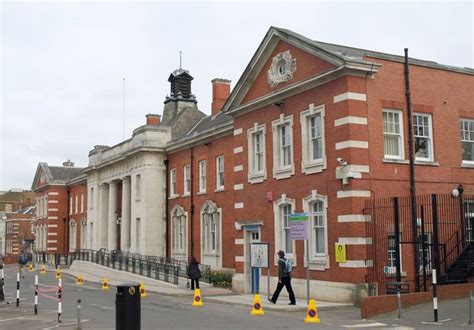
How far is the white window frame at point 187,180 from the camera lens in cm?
3798

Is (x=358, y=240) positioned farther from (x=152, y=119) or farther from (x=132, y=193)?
(x=152, y=119)

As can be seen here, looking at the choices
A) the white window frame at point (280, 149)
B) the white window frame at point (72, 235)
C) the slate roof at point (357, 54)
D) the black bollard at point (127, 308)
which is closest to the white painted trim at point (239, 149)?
the white window frame at point (280, 149)

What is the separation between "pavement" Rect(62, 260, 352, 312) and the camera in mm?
19844

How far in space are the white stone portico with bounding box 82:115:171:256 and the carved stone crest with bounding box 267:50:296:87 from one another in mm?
16955

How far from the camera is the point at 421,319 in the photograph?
15.8 metres

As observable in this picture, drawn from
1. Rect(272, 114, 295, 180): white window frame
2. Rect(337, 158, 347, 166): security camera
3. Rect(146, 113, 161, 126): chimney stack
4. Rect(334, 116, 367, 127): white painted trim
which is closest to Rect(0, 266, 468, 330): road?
Rect(337, 158, 347, 166): security camera

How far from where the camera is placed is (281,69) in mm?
24969

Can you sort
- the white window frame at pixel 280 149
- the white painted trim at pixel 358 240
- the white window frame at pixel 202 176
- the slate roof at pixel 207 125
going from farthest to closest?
the white window frame at pixel 202 176 < the slate roof at pixel 207 125 < the white window frame at pixel 280 149 < the white painted trim at pixel 358 240

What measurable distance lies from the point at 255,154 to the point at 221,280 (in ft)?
23.7

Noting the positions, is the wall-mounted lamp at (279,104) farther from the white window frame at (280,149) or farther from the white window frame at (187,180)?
the white window frame at (187,180)

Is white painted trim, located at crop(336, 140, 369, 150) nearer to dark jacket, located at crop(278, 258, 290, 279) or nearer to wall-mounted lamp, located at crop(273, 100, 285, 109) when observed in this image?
wall-mounted lamp, located at crop(273, 100, 285, 109)

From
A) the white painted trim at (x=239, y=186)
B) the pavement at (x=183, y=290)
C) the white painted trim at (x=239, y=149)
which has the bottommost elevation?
the pavement at (x=183, y=290)

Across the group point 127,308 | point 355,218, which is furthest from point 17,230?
point 127,308

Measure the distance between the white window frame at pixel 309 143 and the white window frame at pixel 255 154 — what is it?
9.25 feet
